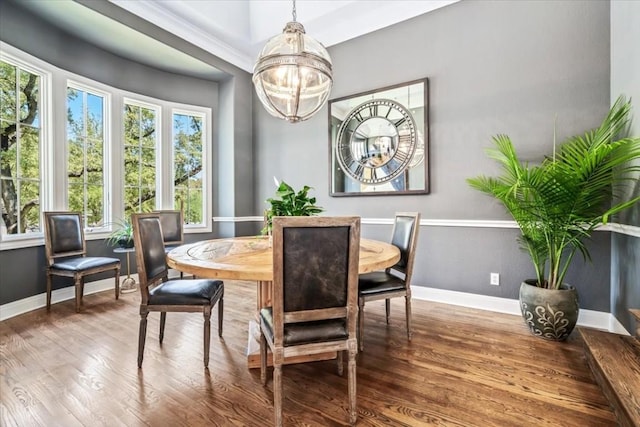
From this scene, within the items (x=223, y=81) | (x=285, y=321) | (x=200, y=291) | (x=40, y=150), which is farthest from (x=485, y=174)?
(x=40, y=150)

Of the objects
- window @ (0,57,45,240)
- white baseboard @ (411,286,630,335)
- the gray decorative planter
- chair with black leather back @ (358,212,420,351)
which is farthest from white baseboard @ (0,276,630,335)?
chair with black leather back @ (358,212,420,351)

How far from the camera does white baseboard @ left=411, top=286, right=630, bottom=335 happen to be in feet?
7.98

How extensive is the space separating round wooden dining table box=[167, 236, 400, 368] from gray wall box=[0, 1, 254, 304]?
7.10ft

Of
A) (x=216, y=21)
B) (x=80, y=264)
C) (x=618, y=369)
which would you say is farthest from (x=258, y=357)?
(x=216, y=21)

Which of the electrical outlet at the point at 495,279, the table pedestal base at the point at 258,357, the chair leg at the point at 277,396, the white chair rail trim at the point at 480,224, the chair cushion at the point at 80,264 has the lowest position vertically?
the table pedestal base at the point at 258,357

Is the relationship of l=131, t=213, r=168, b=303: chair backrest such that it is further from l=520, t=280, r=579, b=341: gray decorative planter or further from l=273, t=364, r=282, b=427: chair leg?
l=520, t=280, r=579, b=341: gray decorative planter

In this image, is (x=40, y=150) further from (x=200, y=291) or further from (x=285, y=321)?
(x=285, y=321)

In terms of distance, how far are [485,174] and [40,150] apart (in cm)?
461

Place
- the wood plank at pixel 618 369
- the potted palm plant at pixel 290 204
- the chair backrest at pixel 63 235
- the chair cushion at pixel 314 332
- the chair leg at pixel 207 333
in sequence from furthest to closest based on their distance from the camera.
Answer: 1. the chair backrest at pixel 63 235
2. the potted palm plant at pixel 290 204
3. the chair leg at pixel 207 333
4. the chair cushion at pixel 314 332
5. the wood plank at pixel 618 369

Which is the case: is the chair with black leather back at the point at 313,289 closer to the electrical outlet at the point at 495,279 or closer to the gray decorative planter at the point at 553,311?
the gray decorative planter at the point at 553,311

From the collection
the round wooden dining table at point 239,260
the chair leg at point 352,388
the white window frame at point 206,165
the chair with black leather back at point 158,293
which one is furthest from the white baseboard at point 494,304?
the white window frame at point 206,165

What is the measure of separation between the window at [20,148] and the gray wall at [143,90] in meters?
0.24

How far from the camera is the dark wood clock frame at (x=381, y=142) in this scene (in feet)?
10.8

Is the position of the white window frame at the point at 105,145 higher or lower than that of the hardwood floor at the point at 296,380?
higher
